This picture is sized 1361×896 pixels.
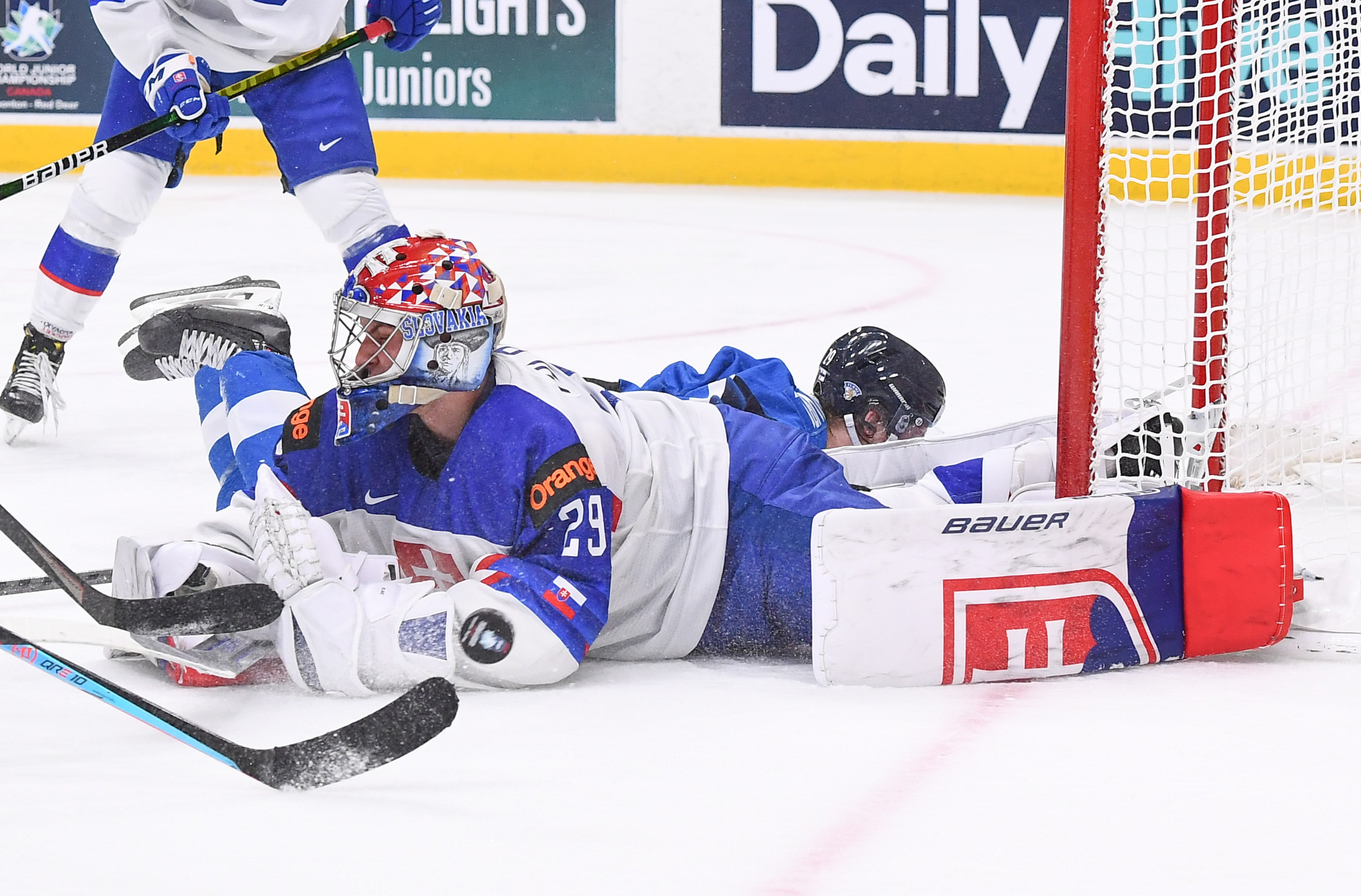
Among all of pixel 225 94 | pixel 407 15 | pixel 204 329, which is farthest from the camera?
pixel 407 15

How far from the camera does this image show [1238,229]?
2455 mm

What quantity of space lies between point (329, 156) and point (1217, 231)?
162 centimetres

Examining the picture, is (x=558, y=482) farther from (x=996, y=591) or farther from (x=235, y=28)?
(x=235, y=28)

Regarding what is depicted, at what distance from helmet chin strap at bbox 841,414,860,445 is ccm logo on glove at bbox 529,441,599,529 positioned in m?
0.90

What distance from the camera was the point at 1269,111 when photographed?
2293mm

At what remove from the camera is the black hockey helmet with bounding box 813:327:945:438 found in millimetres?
2602

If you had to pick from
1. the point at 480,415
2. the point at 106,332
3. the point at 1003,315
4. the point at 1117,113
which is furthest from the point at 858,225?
the point at 480,415

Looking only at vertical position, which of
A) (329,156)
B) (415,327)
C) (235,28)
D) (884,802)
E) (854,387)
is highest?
(235,28)

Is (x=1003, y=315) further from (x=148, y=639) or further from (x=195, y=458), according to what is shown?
(x=148, y=639)

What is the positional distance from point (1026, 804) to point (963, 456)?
1097 mm

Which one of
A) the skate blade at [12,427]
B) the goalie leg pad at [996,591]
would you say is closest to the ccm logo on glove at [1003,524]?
the goalie leg pad at [996,591]

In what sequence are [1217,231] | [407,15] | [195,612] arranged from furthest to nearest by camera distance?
[407,15] → [1217,231] → [195,612]

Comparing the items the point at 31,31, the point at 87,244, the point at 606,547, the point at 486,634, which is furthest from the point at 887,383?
the point at 31,31

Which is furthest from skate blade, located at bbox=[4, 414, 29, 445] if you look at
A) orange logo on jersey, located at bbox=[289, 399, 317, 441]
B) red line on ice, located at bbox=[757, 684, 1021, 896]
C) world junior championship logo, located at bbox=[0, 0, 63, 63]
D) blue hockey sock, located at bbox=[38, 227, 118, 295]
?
world junior championship logo, located at bbox=[0, 0, 63, 63]
